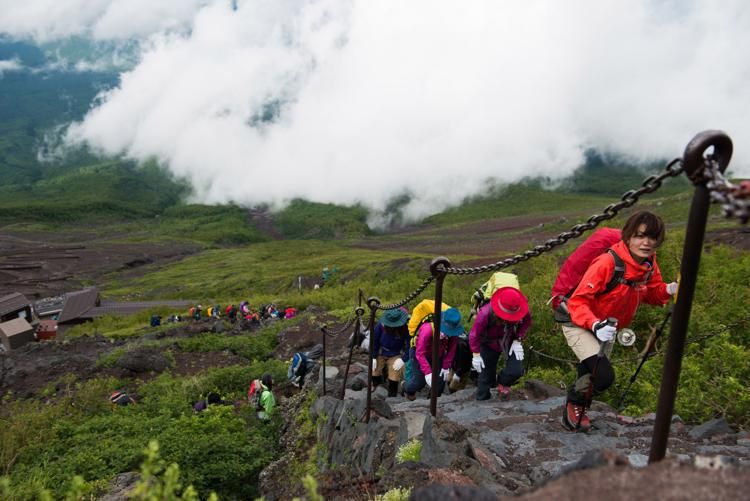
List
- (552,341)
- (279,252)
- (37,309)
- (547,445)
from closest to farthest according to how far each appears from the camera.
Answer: (547,445) → (552,341) → (37,309) → (279,252)

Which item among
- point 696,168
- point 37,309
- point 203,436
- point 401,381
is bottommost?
point 37,309

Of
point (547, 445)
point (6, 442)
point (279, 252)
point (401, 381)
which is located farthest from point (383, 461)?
point (279, 252)

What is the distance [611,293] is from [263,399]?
27.0 ft

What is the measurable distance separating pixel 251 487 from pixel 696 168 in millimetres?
7803

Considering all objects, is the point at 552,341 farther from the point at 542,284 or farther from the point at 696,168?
the point at 696,168

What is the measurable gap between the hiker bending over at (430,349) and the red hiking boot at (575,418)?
5.47 feet

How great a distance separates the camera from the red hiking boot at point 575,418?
4988mm

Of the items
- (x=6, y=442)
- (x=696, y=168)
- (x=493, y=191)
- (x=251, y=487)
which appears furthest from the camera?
(x=493, y=191)

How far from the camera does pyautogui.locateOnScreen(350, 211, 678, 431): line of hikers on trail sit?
4.33 m

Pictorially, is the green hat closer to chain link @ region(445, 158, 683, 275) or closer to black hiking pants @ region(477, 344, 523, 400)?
black hiking pants @ region(477, 344, 523, 400)

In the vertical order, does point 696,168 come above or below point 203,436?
above

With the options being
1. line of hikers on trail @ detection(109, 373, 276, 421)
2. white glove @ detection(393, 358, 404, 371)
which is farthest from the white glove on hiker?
line of hikers on trail @ detection(109, 373, 276, 421)

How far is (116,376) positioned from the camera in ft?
56.8

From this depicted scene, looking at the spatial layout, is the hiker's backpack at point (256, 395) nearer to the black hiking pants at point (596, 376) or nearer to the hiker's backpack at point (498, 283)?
the hiker's backpack at point (498, 283)
